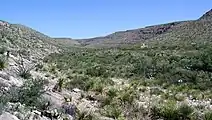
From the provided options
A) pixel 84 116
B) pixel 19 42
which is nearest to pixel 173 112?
pixel 84 116

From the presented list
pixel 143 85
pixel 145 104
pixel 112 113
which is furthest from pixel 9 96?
pixel 143 85

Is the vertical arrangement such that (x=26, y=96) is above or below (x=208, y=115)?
above

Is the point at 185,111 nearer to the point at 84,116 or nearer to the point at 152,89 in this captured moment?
the point at 84,116

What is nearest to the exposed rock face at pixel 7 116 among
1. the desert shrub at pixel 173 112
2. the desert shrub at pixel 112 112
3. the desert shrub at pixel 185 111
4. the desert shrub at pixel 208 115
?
the desert shrub at pixel 112 112

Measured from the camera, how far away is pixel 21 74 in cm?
1503

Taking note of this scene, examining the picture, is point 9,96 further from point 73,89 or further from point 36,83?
point 73,89

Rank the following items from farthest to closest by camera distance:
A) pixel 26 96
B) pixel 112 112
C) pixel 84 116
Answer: pixel 112 112, pixel 84 116, pixel 26 96

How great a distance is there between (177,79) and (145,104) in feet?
26.9

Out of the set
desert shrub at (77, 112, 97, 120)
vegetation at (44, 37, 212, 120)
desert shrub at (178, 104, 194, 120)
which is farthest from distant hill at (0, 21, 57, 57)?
desert shrub at (178, 104, 194, 120)

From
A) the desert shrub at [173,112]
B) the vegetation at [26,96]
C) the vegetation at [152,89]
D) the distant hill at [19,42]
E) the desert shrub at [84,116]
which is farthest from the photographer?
the distant hill at [19,42]

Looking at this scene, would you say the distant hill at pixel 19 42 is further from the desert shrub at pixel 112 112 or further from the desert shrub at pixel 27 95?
the desert shrub at pixel 27 95

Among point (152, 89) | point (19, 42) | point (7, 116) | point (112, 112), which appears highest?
point (19, 42)

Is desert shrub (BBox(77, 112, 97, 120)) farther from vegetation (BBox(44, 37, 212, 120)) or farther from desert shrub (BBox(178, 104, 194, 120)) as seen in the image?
desert shrub (BBox(178, 104, 194, 120))

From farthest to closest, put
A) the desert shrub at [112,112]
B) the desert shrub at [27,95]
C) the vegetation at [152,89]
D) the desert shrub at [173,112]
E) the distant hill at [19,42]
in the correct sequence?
the distant hill at [19,42] → the vegetation at [152,89] → the desert shrub at [173,112] → the desert shrub at [112,112] → the desert shrub at [27,95]
